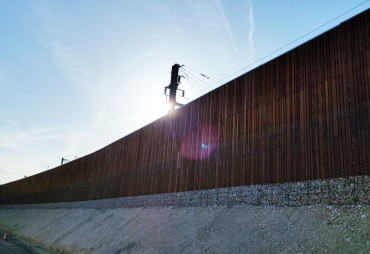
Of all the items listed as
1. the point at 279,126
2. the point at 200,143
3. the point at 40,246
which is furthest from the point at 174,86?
the point at 279,126

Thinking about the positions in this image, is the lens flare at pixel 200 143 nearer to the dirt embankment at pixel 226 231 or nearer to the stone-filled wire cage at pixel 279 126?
the stone-filled wire cage at pixel 279 126

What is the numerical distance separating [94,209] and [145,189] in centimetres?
985

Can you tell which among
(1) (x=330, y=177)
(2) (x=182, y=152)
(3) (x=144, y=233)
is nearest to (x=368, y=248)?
(1) (x=330, y=177)

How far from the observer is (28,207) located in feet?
188

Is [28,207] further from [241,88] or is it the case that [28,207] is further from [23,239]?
[241,88]

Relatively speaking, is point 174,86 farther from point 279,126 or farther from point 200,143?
point 279,126

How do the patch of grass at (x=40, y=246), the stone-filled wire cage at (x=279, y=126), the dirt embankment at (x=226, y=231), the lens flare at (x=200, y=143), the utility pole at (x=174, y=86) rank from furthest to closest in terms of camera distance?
the utility pole at (x=174, y=86) → the patch of grass at (x=40, y=246) → the lens flare at (x=200, y=143) → the stone-filled wire cage at (x=279, y=126) → the dirt embankment at (x=226, y=231)

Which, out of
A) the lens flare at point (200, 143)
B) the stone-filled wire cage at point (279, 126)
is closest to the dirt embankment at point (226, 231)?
the stone-filled wire cage at point (279, 126)

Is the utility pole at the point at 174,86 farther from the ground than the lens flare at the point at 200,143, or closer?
farther from the ground

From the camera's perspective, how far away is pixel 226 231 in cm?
1433

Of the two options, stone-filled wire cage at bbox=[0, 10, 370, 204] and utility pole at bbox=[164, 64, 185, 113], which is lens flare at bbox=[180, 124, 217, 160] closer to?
stone-filled wire cage at bbox=[0, 10, 370, 204]

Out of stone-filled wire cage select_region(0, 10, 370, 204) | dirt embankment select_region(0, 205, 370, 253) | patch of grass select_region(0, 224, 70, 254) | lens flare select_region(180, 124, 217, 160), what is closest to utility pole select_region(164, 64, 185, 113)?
stone-filled wire cage select_region(0, 10, 370, 204)

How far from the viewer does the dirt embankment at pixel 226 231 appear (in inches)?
412

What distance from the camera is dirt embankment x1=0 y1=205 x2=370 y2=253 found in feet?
34.3
